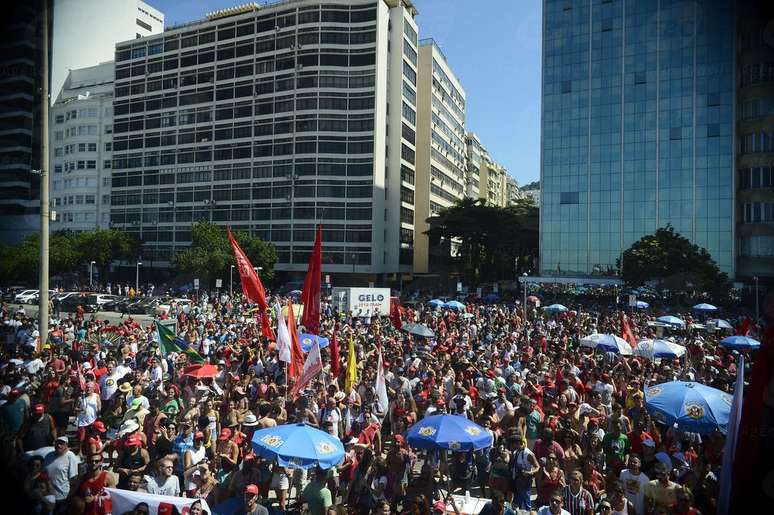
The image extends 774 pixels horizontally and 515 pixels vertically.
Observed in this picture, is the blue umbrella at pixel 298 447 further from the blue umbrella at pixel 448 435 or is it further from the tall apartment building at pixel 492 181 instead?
the tall apartment building at pixel 492 181

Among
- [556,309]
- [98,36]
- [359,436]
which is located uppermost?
[98,36]

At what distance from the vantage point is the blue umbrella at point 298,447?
7359 mm

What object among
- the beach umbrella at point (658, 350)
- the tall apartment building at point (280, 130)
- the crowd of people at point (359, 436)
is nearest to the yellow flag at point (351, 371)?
the crowd of people at point (359, 436)

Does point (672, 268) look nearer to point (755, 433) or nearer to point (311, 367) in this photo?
point (311, 367)

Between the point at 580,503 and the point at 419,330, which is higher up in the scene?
the point at 419,330

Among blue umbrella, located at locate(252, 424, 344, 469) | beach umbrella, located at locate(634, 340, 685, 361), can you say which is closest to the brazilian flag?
blue umbrella, located at locate(252, 424, 344, 469)

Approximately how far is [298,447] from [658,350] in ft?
42.8

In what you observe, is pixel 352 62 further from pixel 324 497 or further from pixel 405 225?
pixel 324 497

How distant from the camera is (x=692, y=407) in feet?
29.8

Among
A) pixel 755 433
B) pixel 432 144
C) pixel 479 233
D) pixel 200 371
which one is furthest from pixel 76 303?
pixel 432 144

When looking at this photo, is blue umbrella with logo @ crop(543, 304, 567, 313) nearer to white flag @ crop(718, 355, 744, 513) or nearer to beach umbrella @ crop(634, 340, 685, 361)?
beach umbrella @ crop(634, 340, 685, 361)

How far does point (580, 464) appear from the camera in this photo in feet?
27.2

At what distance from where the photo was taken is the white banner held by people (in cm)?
643

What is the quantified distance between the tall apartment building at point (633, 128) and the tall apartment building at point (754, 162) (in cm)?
662
